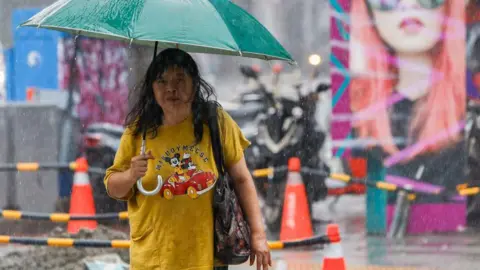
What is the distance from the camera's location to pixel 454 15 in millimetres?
9859

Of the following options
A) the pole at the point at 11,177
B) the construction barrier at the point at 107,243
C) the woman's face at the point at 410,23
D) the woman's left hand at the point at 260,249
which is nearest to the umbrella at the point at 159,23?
the woman's left hand at the point at 260,249

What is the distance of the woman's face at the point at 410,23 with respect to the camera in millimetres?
9852

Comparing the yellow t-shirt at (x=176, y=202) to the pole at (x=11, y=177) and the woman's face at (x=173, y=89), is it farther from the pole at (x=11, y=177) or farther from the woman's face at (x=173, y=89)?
the pole at (x=11, y=177)

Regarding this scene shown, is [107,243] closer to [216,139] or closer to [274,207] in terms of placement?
[216,139]

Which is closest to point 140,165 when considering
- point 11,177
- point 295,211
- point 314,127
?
point 295,211

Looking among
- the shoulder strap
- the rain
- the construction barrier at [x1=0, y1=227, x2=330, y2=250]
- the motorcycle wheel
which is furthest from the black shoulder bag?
the motorcycle wheel

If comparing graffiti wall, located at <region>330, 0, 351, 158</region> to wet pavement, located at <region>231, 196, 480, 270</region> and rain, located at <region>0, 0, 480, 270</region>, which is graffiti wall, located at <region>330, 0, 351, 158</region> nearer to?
rain, located at <region>0, 0, 480, 270</region>

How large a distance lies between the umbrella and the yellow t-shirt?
7 cm

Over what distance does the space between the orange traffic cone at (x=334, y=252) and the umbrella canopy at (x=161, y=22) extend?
1.93 m

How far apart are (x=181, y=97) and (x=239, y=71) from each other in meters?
7.36

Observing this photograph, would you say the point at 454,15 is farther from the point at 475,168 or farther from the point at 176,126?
the point at 176,126

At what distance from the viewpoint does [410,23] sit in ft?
32.4

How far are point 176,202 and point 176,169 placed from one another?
13 centimetres

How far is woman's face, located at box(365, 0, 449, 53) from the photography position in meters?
9.85
